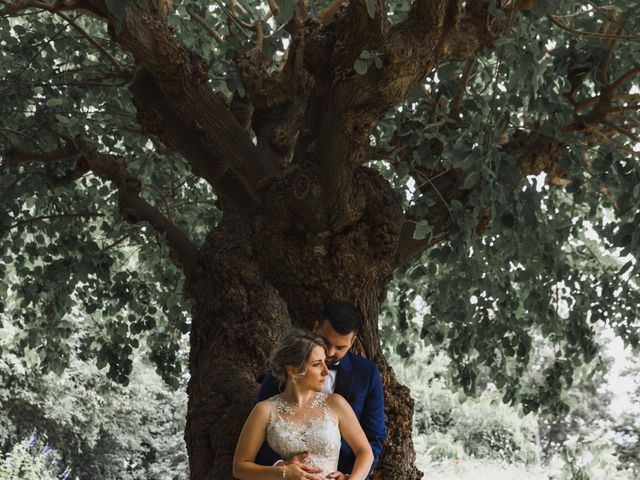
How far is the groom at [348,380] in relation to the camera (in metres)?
4.31

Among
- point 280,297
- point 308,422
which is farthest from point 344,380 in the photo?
point 280,297

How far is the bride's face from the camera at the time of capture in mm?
4062

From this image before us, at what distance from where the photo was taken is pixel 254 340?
531 cm

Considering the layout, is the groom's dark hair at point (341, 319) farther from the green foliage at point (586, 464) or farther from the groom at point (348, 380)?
the green foliage at point (586, 464)

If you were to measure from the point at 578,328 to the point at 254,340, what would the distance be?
12.9 feet

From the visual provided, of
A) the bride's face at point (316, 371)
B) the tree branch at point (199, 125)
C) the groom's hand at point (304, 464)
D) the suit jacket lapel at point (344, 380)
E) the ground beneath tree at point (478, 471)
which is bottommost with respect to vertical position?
the groom's hand at point (304, 464)

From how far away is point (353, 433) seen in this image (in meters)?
4.25

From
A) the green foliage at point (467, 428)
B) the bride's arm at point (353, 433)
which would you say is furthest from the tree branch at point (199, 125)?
the green foliage at point (467, 428)

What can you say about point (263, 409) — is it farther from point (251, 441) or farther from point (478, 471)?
point (478, 471)

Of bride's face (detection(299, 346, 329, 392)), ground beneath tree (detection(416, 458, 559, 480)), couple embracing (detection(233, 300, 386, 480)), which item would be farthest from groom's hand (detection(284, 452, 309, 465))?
ground beneath tree (detection(416, 458, 559, 480))

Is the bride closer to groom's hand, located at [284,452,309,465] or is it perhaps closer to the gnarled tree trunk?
groom's hand, located at [284,452,309,465]

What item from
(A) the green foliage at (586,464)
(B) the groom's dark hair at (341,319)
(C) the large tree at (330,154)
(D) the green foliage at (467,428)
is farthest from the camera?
(D) the green foliage at (467,428)

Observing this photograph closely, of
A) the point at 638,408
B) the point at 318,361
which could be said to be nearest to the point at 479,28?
the point at 318,361

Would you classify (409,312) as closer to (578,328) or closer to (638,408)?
(578,328)
